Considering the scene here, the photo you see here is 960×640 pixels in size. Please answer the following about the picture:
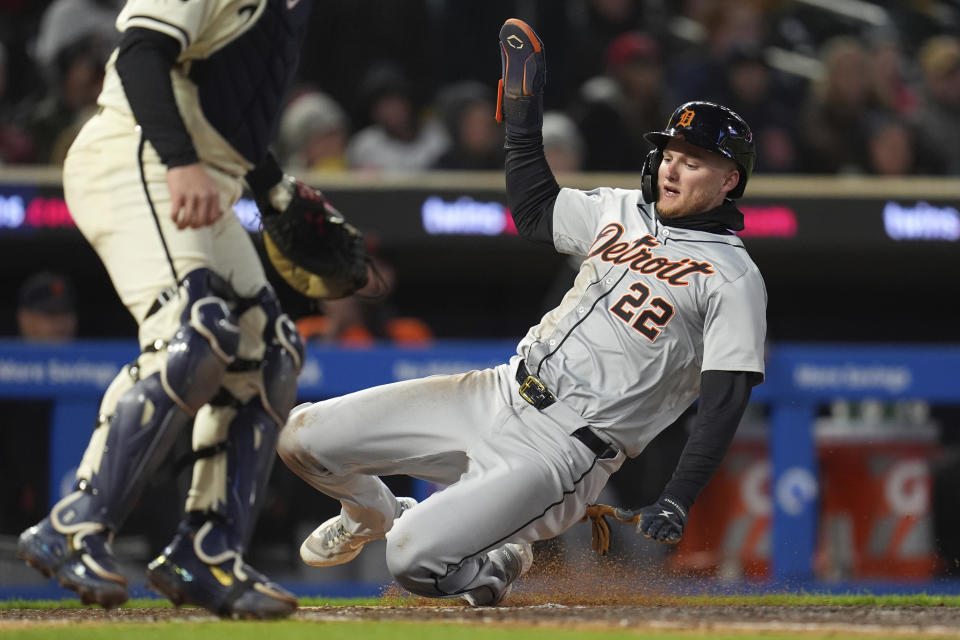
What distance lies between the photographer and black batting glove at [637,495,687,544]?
3.39 meters

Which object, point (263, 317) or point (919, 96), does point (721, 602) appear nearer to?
point (263, 317)

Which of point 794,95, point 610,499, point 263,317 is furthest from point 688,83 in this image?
point 263,317

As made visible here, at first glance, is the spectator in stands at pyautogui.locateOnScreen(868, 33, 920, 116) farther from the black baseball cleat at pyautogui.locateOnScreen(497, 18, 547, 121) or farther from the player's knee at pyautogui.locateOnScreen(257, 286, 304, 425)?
the player's knee at pyautogui.locateOnScreen(257, 286, 304, 425)

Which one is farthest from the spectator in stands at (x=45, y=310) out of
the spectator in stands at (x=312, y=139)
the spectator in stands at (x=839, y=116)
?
the spectator in stands at (x=839, y=116)

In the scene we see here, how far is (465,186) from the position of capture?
7.42 m

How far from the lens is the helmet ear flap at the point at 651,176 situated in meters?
4.03

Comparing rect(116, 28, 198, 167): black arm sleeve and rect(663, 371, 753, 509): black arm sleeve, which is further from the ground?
rect(116, 28, 198, 167): black arm sleeve

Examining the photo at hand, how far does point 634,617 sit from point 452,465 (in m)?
0.75

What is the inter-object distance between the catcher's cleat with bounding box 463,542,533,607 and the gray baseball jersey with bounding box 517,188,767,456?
1.65ft

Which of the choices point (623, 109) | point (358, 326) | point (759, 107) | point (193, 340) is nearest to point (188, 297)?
point (193, 340)

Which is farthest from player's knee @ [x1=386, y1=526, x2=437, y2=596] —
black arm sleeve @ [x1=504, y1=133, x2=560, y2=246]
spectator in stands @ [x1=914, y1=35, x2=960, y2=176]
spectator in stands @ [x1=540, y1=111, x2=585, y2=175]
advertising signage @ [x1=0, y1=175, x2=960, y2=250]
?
spectator in stands @ [x1=914, y1=35, x2=960, y2=176]

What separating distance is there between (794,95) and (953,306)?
1614mm

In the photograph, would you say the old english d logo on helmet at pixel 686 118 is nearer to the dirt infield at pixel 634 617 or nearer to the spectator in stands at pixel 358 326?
the dirt infield at pixel 634 617

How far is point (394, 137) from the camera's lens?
7906mm
